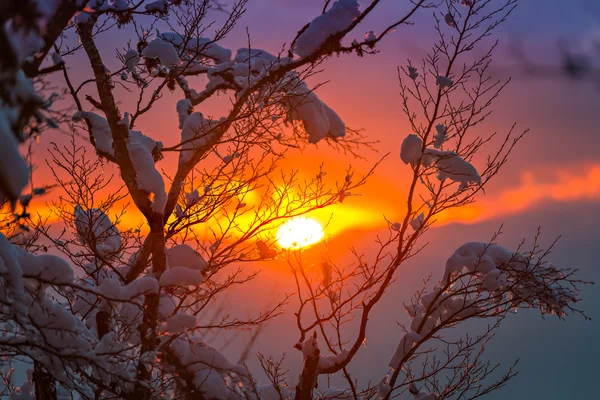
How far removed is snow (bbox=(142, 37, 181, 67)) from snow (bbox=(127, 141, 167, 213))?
1429 millimetres

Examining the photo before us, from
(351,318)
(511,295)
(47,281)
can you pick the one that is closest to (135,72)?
(47,281)

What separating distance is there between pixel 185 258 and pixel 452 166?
12.9 ft

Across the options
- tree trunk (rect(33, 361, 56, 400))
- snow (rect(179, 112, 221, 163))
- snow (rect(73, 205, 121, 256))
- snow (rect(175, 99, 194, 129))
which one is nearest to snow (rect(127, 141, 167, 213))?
snow (rect(179, 112, 221, 163))

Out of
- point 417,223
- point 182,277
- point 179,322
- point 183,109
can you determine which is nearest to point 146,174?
point 182,277

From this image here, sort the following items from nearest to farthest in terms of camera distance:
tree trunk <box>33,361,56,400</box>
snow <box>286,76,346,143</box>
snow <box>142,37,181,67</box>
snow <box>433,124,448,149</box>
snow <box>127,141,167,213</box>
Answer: tree trunk <box>33,361,56,400</box>
snow <box>127,141,167,213</box>
snow <box>286,76,346,143</box>
snow <box>142,37,181,67</box>
snow <box>433,124,448,149</box>

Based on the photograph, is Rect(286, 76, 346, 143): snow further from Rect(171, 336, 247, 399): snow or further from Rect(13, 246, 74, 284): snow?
Rect(13, 246, 74, 284): snow

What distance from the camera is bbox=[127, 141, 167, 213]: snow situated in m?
5.89

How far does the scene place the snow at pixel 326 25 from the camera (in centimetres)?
597

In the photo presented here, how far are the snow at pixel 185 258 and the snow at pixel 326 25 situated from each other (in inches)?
113

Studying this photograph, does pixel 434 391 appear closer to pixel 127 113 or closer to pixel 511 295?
pixel 511 295

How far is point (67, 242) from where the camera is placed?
8.12m

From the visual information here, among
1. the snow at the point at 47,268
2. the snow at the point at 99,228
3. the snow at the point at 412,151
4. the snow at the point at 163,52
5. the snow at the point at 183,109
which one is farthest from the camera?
the snow at the point at 99,228

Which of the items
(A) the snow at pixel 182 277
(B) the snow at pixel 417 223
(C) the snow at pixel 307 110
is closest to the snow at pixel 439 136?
(B) the snow at pixel 417 223

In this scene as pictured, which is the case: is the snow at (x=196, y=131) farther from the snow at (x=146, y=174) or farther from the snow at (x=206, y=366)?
the snow at (x=206, y=366)
